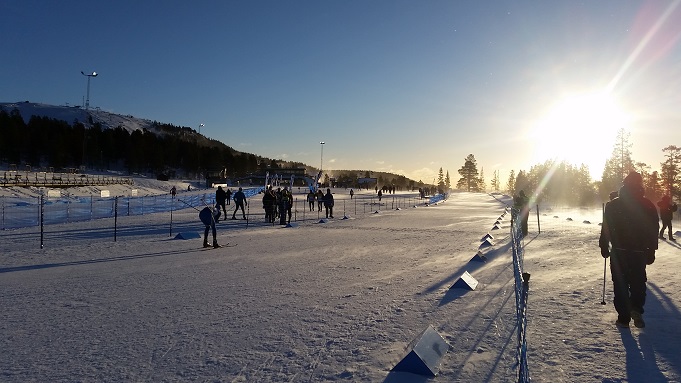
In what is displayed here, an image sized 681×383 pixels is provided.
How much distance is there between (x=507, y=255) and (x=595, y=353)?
299 inches

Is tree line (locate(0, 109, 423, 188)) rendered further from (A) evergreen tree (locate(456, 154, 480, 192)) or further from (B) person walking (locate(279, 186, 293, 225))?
(B) person walking (locate(279, 186, 293, 225))

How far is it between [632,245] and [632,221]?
1.08 feet

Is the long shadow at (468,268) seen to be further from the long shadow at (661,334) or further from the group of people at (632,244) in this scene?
the long shadow at (661,334)

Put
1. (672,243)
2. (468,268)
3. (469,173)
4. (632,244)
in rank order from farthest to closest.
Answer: (469,173), (672,243), (468,268), (632,244)

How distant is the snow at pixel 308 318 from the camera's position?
4.27 meters

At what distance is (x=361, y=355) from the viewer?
462 cm

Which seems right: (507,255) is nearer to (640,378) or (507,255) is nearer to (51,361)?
(640,378)

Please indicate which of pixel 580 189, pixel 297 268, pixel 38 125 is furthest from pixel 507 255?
pixel 38 125

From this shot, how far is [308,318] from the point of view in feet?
19.5

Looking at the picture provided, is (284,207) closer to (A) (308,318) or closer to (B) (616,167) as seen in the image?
(A) (308,318)

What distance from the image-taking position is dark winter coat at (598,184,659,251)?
5582 mm

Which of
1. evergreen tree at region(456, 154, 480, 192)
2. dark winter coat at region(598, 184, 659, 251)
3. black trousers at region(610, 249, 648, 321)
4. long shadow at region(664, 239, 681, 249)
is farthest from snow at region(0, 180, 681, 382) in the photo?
evergreen tree at region(456, 154, 480, 192)

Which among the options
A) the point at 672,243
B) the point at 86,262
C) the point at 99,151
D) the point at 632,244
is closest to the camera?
the point at 632,244

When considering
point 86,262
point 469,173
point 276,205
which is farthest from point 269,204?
point 469,173
